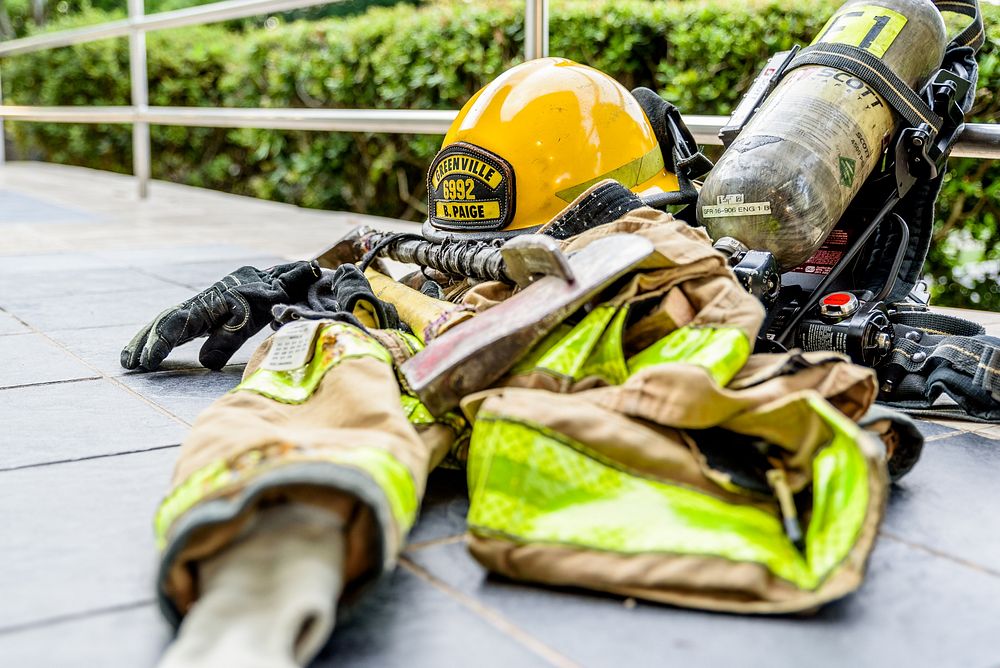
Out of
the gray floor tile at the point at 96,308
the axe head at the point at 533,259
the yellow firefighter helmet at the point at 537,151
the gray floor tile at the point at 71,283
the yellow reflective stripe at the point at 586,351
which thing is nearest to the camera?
the yellow reflective stripe at the point at 586,351

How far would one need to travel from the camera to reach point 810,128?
1796mm

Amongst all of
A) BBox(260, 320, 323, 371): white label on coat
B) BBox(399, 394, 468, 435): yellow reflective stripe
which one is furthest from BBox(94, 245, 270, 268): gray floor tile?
BBox(399, 394, 468, 435): yellow reflective stripe

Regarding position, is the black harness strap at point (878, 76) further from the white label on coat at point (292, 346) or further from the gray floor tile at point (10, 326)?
the gray floor tile at point (10, 326)

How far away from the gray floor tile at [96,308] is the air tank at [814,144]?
134 cm

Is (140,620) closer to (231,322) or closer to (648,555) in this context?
(648,555)

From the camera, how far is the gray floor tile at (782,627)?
92cm

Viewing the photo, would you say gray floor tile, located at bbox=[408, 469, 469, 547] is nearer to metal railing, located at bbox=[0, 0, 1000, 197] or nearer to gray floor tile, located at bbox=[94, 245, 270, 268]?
metal railing, located at bbox=[0, 0, 1000, 197]

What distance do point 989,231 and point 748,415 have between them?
9.23 feet

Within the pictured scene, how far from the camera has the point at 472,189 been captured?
6.57ft

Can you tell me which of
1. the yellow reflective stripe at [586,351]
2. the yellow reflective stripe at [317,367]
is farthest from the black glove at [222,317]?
the yellow reflective stripe at [586,351]

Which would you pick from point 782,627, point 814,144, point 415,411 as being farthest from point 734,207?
point 782,627

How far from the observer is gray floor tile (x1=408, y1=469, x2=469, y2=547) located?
1192 millimetres

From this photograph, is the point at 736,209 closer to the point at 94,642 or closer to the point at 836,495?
the point at 836,495

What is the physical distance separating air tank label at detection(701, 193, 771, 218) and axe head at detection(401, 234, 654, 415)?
0.45 m
